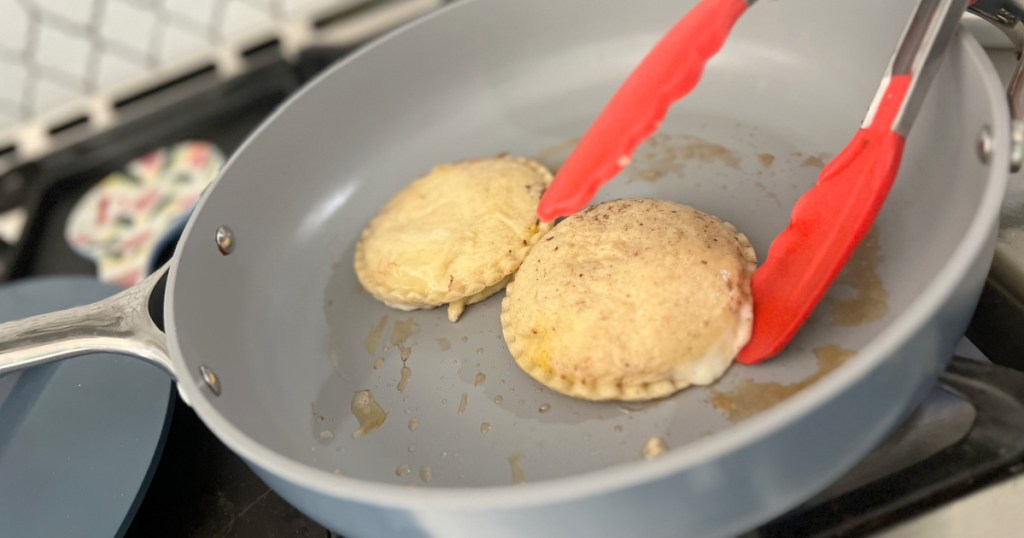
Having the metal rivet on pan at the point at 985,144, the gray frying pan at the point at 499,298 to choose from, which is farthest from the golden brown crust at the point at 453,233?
the metal rivet on pan at the point at 985,144

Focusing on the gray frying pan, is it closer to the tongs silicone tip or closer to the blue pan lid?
the blue pan lid

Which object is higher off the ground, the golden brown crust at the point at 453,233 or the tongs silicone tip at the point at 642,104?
the tongs silicone tip at the point at 642,104

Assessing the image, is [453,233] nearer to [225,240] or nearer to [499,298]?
[499,298]

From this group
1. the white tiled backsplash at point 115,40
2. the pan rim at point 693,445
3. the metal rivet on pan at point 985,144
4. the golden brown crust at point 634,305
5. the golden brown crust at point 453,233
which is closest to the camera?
the pan rim at point 693,445

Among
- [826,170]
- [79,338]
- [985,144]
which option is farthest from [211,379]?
[985,144]

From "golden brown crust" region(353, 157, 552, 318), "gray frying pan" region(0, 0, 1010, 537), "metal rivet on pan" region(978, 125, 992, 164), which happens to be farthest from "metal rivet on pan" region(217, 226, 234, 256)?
"metal rivet on pan" region(978, 125, 992, 164)

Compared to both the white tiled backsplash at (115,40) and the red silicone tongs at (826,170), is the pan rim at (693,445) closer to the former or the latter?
the red silicone tongs at (826,170)
